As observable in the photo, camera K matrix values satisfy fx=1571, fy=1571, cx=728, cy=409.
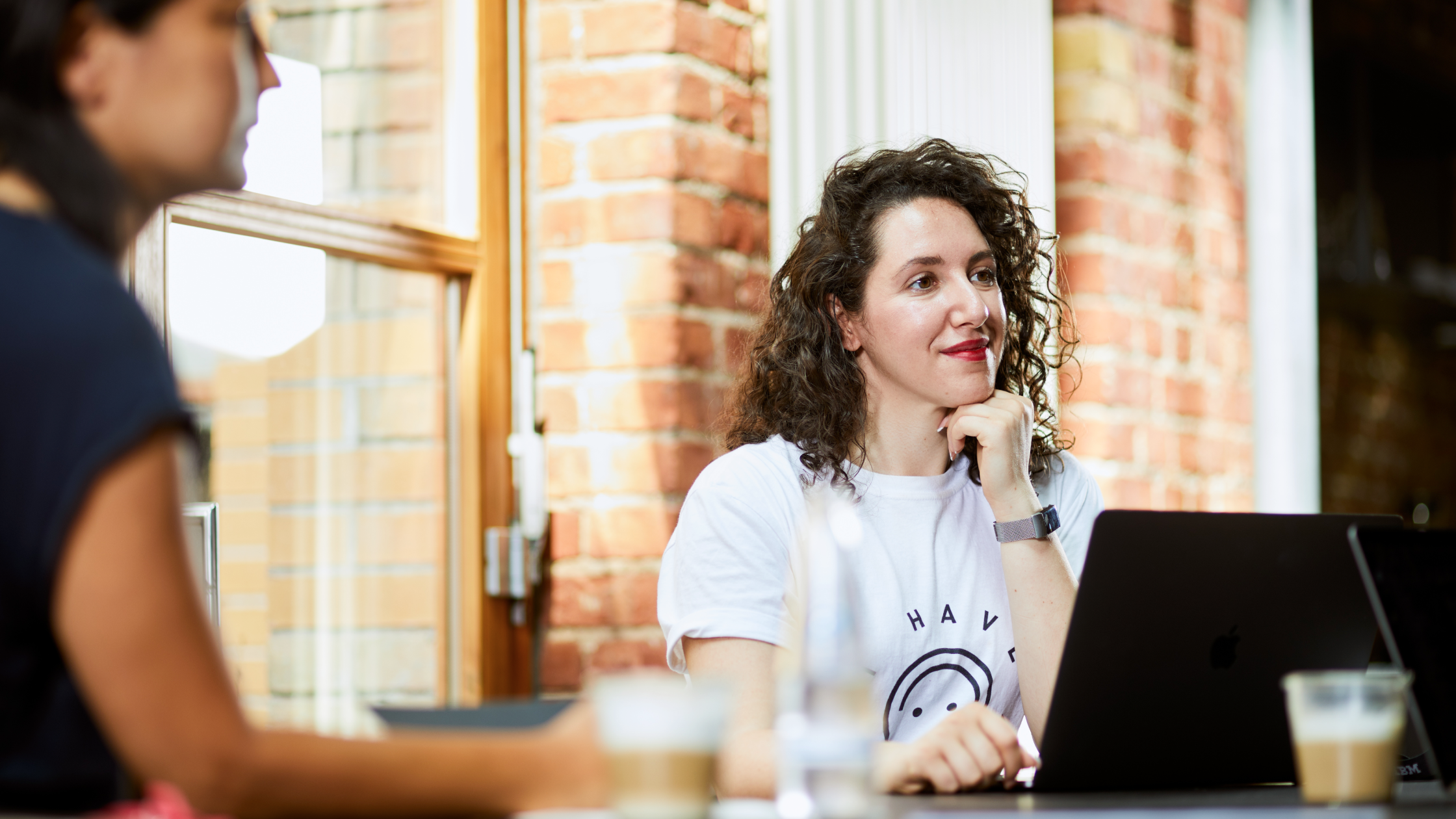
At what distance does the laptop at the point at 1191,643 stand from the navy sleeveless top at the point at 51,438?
742 mm

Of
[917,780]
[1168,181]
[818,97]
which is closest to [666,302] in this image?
[818,97]

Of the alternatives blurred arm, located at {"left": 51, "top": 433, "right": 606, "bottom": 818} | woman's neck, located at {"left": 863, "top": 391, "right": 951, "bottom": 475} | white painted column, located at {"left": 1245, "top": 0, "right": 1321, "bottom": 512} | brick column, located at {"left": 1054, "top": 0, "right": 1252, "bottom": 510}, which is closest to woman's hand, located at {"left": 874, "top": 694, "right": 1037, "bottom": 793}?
blurred arm, located at {"left": 51, "top": 433, "right": 606, "bottom": 818}

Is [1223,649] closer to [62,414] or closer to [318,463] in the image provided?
[62,414]

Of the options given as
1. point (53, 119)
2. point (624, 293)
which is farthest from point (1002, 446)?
point (53, 119)

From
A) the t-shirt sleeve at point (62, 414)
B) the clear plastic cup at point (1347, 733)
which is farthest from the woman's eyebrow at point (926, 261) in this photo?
the t-shirt sleeve at point (62, 414)

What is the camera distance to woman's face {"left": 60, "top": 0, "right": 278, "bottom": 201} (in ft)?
2.72

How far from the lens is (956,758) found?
1.27 metres

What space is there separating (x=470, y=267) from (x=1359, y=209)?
116 inches

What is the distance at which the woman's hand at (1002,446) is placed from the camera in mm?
1800

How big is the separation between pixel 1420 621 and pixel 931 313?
→ 834 millimetres

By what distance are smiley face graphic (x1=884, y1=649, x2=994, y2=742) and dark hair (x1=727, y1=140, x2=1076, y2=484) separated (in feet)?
0.80

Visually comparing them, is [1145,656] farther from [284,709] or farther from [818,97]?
[818,97]

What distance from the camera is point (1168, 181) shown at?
9.69ft

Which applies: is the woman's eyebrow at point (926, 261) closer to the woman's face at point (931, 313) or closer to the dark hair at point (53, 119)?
the woman's face at point (931, 313)
